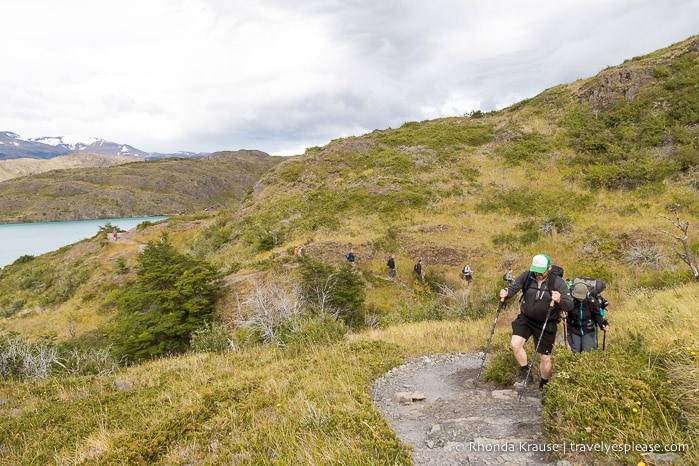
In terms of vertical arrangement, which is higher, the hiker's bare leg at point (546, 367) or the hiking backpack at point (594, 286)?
the hiking backpack at point (594, 286)

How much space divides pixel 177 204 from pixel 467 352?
165 m

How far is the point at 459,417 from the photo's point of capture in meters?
4.64

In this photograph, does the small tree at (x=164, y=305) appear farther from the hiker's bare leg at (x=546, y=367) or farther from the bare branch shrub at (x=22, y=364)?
the hiker's bare leg at (x=546, y=367)

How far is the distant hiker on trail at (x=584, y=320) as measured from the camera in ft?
19.1

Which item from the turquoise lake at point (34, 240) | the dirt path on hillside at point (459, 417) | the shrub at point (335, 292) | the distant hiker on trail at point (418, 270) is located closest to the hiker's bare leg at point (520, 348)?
the dirt path on hillside at point (459, 417)

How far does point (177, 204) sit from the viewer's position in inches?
5969

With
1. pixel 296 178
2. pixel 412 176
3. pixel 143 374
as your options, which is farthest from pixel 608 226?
pixel 296 178

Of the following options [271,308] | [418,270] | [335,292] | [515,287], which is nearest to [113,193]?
[418,270]

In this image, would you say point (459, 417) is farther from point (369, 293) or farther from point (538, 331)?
point (369, 293)

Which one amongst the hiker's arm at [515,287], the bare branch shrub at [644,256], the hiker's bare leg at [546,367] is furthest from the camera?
the bare branch shrub at [644,256]

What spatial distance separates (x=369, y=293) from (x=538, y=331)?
1306 centimetres

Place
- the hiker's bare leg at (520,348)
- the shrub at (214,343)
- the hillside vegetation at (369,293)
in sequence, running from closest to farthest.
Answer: the hillside vegetation at (369,293) < the hiker's bare leg at (520,348) < the shrub at (214,343)

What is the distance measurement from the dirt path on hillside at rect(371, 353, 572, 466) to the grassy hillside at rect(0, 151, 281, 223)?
382 ft

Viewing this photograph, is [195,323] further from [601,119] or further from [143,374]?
[601,119]
